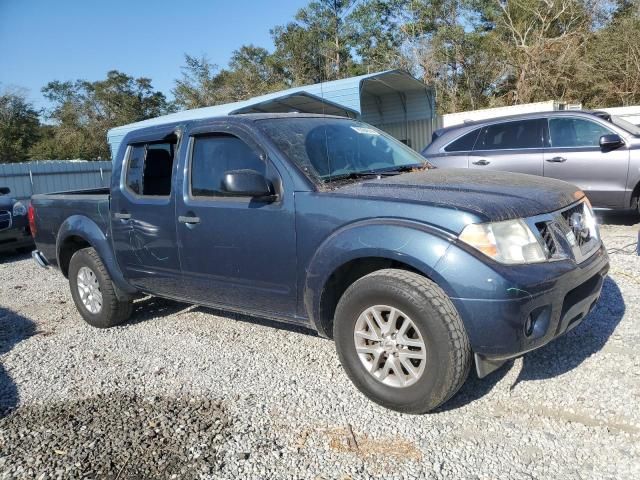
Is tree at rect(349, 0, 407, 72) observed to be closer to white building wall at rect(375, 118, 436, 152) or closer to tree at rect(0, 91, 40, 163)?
white building wall at rect(375, 118, 436, 152)

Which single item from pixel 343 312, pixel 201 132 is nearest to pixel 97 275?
pixel 201 132

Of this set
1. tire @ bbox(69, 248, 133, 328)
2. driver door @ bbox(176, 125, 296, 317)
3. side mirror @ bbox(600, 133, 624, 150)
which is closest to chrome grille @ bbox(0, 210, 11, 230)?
tire @ bbox(69, 248, 133, 328)

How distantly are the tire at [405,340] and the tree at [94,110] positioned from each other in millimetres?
40529

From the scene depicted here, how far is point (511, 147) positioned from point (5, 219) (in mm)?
8621

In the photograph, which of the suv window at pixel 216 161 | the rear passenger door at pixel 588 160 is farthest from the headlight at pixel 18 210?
the rear passenger door at pixel 588 160

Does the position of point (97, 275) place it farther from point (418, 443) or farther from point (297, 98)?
point (297, 98)

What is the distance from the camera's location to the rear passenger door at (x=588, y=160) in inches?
288

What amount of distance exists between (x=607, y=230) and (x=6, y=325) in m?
7.80

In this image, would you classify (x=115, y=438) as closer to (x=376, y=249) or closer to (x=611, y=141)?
(x=376, y=249)

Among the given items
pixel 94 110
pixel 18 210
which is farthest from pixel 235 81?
pixel 18 210

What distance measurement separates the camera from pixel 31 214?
19.1 ft

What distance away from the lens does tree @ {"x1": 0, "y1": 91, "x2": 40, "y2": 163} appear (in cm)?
3672

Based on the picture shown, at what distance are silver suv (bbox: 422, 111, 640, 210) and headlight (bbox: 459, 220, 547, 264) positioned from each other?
4435mm

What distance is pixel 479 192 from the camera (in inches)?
121
